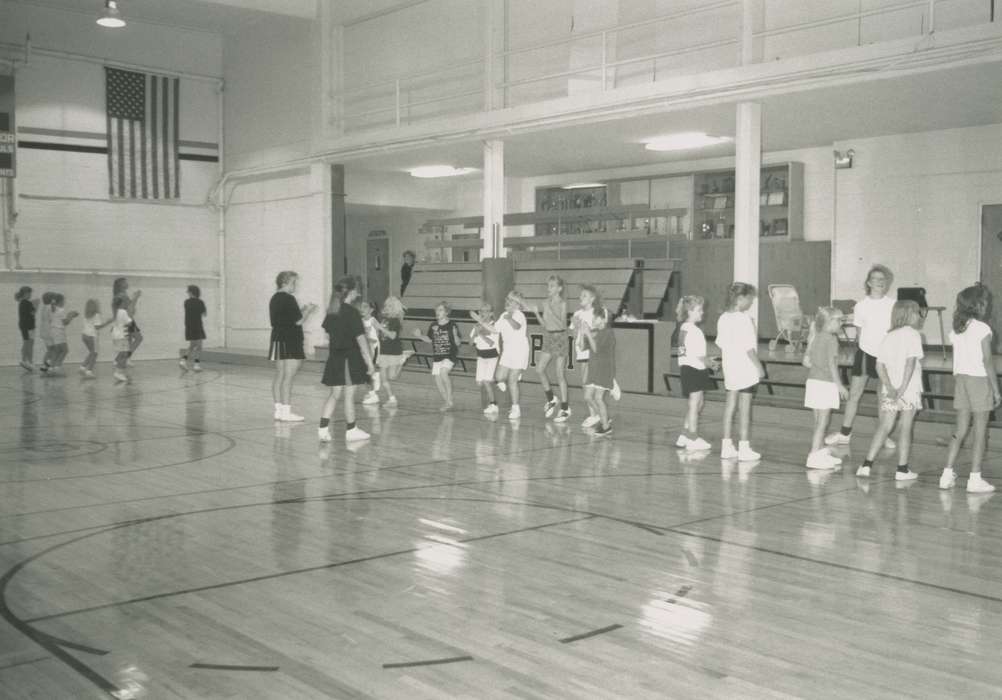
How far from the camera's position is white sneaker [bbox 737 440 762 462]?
851cm

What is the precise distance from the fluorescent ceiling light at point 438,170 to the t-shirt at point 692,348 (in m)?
11.1

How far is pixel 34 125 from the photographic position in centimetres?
1858

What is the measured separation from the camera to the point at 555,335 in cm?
1136

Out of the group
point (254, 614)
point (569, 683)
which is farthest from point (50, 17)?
point (569, 683)

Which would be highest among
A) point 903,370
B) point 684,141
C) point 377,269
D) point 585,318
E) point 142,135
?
point 142,135

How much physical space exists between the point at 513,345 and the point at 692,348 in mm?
2587

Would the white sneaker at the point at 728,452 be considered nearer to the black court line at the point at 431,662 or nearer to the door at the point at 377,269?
the black court line at the point at 431,662

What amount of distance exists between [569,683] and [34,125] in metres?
18.2

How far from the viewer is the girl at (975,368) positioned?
6953 mm

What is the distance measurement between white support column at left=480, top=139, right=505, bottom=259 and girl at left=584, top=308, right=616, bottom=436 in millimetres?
5525

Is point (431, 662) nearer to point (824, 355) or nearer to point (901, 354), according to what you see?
point (901, 354)

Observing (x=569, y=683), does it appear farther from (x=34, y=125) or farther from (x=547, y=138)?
(x=34, y=125)

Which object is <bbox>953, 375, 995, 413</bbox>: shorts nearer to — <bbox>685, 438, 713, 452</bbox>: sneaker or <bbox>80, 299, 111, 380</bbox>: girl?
<bbox>685, 438, 713, 452</bbox>: sneaker

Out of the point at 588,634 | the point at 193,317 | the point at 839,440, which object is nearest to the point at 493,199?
the point at 193,317
